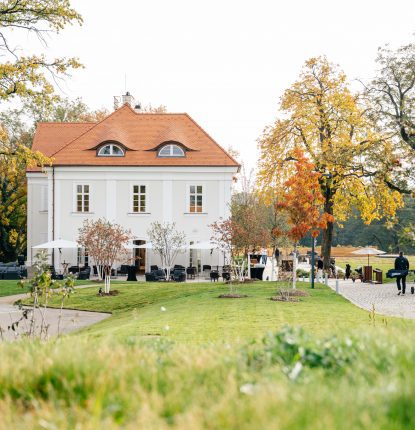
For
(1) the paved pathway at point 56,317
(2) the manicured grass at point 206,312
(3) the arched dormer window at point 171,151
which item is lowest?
(1) the paved pathway at point 56,317

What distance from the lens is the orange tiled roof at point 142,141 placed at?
41.7m

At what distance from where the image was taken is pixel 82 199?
42.2 m

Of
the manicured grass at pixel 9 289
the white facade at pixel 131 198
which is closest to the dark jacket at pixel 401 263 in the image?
the white facade at pixel 131 198

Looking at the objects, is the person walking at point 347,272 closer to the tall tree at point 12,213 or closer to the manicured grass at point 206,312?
the manicured grass at point 206,312

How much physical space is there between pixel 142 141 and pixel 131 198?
411 cm

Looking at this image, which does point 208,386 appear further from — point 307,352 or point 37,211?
point 37,211

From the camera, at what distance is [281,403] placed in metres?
4.18

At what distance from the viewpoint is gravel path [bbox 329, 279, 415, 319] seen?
20.8m

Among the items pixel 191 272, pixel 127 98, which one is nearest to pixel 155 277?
pixel 191 272

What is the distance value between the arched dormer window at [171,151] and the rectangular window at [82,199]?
5.24 metres

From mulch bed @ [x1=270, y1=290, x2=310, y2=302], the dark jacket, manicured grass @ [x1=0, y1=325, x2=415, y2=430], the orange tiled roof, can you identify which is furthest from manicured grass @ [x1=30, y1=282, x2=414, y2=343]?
the orange tiled roof

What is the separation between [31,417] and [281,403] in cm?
165

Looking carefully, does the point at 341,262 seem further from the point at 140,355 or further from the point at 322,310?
the point at 140,355

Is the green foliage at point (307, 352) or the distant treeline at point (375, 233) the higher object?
the distant treeline at point (375, 233)
